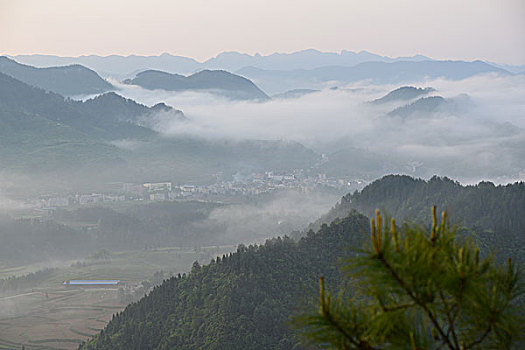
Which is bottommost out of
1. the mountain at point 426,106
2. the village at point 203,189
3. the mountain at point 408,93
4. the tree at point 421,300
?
the tree at point 421,300

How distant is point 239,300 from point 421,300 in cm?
2038

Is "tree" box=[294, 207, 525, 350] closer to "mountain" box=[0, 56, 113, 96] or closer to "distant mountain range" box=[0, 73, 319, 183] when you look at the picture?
"distant mountain range" box=[0, 73, 319, 183]

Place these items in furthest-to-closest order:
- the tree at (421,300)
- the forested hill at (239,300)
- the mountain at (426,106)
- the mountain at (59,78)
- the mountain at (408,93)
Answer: the mountain at (408,93)
the mountain at (426,106)
the mountain at (59,78)
the forested hill at (239,300)
the tree at (421,300)

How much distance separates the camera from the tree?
4.92 metres

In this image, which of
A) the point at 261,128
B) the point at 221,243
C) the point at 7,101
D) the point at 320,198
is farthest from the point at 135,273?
the point at 261,128

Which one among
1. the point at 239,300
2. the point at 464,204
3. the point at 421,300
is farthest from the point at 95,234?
the point at 421,300

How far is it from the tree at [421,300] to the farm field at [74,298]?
115 ft

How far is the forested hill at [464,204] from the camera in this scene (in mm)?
31453

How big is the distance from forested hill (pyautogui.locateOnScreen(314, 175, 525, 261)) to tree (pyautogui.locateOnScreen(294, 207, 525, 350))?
78.0 feet

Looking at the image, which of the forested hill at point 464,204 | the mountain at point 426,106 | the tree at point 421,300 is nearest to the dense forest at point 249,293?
the forested hill at point 464,204

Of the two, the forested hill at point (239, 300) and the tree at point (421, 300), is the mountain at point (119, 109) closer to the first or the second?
the forested hill at point (239, 300)

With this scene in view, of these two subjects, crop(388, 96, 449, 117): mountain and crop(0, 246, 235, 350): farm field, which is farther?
crop(388, 96, 449, 117): mountain

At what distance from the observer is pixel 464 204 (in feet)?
125

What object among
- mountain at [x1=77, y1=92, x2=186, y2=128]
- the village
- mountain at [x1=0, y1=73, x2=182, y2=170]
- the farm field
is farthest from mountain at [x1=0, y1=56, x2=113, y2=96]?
the farm field
